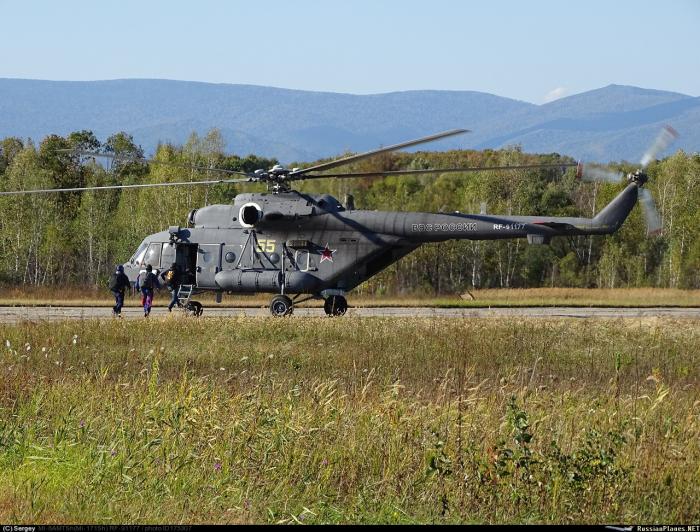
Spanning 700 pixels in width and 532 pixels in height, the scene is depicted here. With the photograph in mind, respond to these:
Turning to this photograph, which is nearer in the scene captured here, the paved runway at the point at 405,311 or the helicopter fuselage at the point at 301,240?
the helicopter fuselage at the point at 301,240

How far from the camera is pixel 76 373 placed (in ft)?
50.9

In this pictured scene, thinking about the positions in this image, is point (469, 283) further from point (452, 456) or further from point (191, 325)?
point (452, 456)

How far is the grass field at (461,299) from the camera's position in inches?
1494

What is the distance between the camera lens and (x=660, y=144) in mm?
25078

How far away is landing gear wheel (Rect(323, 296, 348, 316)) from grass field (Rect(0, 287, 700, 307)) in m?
8.01

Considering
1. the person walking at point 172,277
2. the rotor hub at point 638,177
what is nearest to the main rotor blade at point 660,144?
the rotor hub at point 638,177

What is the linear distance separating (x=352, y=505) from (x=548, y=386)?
569 centimetres

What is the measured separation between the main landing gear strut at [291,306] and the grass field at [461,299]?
802 cm

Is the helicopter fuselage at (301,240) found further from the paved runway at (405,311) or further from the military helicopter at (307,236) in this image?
the paved runway at (405,311)

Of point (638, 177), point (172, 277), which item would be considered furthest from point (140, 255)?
point (638, 177)

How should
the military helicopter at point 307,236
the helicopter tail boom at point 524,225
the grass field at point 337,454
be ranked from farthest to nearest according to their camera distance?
the military helicopter at point 307,236 → the helicopter tail boom at point 524,225 → the grass field at point 337,454

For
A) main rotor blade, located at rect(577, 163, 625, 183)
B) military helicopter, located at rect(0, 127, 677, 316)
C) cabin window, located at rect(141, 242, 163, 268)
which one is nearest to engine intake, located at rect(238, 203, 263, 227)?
military helicopter, located at rect(0, 127, 677, 316)

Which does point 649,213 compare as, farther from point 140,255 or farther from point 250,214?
point 140,255

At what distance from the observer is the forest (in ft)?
198
